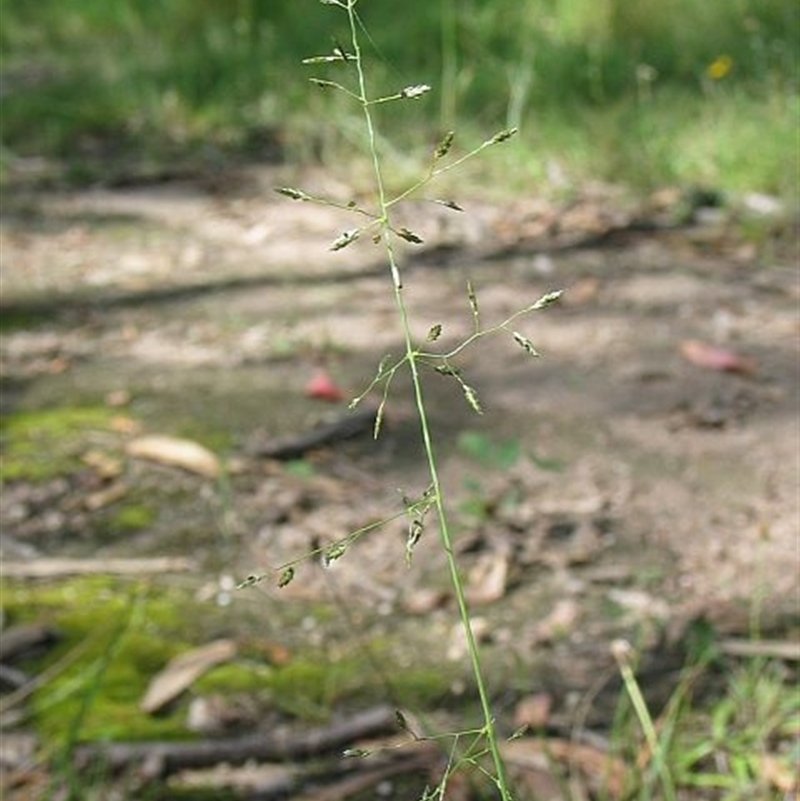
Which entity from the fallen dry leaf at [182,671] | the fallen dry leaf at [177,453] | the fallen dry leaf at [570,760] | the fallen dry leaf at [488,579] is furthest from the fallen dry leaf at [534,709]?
the fallen dry leaf at [177,453]

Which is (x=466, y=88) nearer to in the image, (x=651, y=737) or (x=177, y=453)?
(x=177, y=453)

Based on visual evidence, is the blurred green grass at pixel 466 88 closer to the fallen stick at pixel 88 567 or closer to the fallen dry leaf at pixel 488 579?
the fallen dry leaf at pixel 488 579

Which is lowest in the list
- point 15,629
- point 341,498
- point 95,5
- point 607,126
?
point 95,5

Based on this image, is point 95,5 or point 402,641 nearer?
point 402,641

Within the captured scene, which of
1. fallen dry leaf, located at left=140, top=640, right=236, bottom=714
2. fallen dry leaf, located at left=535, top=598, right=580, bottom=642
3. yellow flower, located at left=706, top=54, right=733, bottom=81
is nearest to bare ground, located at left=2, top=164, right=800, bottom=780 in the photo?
fallen dry leaf, located at left=535, top=598, right=580, bottom=642

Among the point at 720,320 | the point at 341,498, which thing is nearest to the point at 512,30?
the point at 720,320

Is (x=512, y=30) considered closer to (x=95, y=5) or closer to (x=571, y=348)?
(x=95, y=5)
